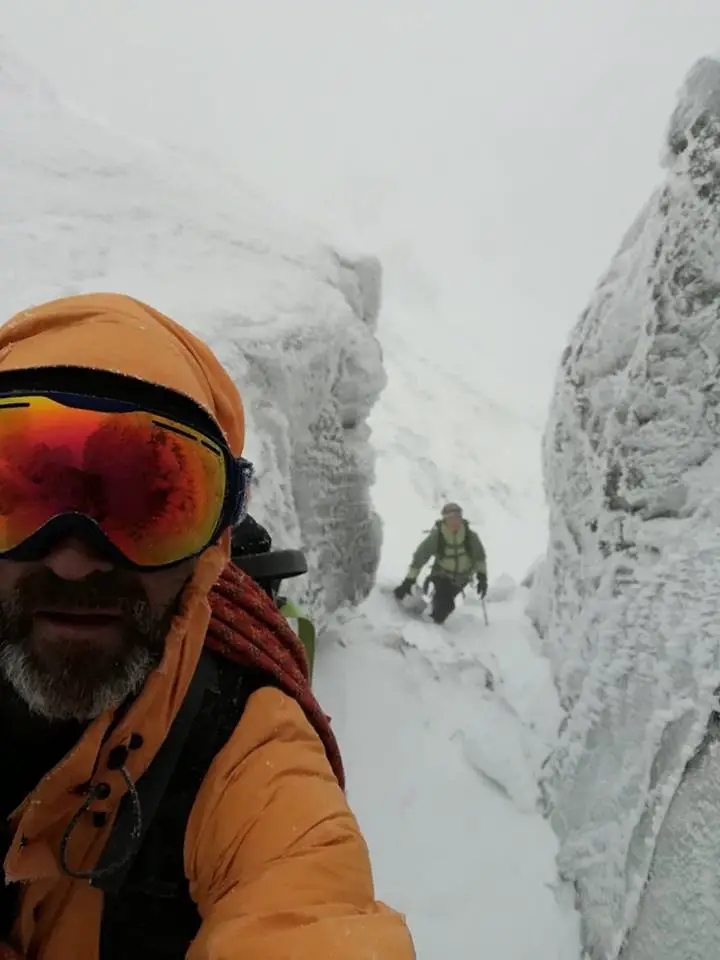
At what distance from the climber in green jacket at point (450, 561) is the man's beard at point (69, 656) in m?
6.87

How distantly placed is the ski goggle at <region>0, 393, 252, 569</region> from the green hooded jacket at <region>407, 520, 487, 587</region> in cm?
683

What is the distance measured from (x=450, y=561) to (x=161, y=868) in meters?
6.95

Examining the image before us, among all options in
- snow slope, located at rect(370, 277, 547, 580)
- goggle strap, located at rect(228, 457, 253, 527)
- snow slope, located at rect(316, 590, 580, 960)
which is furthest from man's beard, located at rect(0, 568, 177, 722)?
snow slope, located at rect(370, 277, 547, 580)

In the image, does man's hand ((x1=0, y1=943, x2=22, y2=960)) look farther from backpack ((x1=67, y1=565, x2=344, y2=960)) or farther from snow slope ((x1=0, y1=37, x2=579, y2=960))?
snow slope ((x1=0, y1=37, x2=579, y2=960))

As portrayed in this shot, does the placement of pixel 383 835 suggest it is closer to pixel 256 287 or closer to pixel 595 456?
pixel 595 456

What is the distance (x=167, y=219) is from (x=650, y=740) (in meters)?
7.62

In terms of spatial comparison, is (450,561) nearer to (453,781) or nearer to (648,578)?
(453,781)

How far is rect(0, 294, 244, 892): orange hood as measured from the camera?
4.04 ft

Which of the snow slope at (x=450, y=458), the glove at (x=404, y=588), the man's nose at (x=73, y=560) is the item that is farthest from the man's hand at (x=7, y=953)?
the snow slope at (x=450, y=458)


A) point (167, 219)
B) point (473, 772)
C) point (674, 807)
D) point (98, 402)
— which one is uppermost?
point (98, 402)

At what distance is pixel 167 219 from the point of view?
789 centimetres

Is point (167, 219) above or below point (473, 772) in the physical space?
above

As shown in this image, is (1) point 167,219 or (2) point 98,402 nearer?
(2) point 98,402

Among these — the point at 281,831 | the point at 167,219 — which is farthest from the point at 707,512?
the point at 167,219
